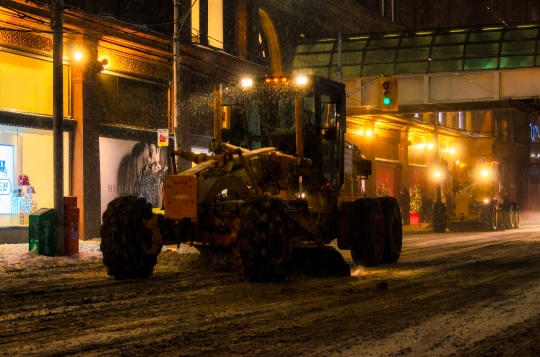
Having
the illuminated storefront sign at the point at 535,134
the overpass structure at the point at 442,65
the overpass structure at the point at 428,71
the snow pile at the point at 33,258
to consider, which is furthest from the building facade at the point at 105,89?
the illuminated storefront sign at the point at 535,134

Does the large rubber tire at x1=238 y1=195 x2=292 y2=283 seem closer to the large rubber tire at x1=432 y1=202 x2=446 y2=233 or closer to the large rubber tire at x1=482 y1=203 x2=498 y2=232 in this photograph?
the large rubber tire at x1=432 y1=202 x2=446 y2=233

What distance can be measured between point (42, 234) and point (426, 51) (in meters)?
25.2

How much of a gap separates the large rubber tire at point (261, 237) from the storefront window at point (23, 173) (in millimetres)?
12527

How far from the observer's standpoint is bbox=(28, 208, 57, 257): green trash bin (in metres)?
19.1

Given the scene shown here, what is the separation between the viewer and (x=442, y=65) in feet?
128

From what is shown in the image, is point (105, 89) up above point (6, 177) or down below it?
above

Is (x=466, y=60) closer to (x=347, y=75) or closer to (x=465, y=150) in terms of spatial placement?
(x=347, y=75)

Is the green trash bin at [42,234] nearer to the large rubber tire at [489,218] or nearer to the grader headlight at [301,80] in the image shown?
the grader headlight at [301,80]

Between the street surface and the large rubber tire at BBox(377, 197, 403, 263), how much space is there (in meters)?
1.54

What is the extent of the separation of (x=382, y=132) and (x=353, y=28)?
6298 mm

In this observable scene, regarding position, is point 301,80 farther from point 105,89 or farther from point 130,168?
point 130,168

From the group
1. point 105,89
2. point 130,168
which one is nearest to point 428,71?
point 130,168

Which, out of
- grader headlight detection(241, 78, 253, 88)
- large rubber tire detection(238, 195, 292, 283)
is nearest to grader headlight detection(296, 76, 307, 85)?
grader headlight detection(241, 78, 253, 88)

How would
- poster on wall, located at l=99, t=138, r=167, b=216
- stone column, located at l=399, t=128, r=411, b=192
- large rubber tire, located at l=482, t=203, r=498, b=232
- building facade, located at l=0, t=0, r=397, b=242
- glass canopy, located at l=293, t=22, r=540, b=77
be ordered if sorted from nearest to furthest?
building facade, located at l=0, t=0, r=397, b=242, poster on wall, located at l=99, t=138, r=167, b=216, large rubber tire, located at l=482, t=203, r=498, b=232, glass canopy, located at l=293, t=22, r=540, b=77, stone column, located at l=399, t=128, r=411, b=192
